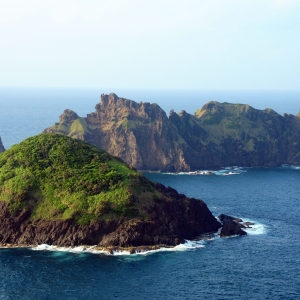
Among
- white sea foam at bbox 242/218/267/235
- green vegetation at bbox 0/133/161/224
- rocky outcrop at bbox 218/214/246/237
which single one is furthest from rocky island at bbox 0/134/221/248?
white sea foam at bbox 242/218/267/235

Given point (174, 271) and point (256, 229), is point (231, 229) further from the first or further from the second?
point (174, 271)

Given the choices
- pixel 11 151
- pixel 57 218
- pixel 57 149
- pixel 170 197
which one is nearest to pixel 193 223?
pixel 170 197

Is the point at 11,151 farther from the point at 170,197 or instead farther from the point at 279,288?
the point at 279,288

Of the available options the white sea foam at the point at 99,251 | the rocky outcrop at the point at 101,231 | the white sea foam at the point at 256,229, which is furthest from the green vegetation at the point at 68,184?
the white sea foam at the point at 256,229

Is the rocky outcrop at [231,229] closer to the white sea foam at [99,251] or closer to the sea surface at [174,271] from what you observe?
the sea surface at [174,271]

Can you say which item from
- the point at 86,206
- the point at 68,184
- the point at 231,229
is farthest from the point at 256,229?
the point at 68,184

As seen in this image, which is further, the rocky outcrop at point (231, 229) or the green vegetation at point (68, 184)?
the rocky outcrop at point (231, 229)

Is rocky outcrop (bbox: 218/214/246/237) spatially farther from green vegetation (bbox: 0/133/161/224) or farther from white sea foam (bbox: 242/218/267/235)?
green vegetation (bbox: 0/133/161/224)
